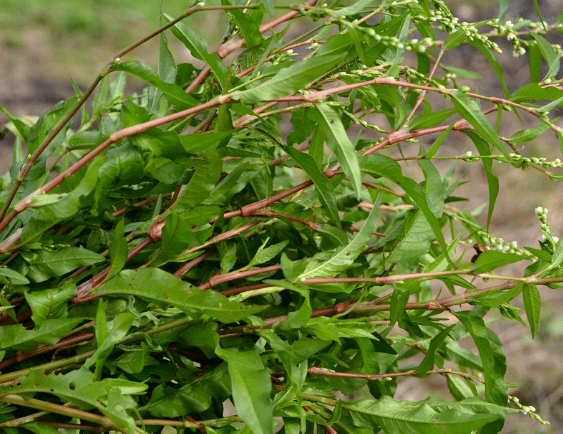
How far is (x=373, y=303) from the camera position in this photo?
23.4 inches

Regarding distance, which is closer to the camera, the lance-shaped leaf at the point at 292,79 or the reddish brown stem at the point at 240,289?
the lance-shaped leaf at the point at 292,79

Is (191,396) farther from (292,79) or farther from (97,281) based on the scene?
(292,79)

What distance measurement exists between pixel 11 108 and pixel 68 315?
1.51 meters

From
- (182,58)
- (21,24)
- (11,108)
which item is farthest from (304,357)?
(21,24)

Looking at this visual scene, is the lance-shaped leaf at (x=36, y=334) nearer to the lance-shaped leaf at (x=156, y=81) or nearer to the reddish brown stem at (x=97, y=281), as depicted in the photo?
the reddish brown stem at (x=97, y=281)

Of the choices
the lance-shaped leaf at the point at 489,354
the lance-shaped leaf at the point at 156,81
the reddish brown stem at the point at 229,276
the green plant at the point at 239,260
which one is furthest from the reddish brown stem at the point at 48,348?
the lance-shaped leaf at the point at 489,354

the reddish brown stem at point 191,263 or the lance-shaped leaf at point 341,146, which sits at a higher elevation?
the lance-shaped leaf at point 341,146

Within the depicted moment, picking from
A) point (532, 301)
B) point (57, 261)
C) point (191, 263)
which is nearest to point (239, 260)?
point (191, 263)

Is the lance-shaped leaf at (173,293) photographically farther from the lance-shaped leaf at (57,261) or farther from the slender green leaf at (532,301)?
the slender green leaf at (532,301)

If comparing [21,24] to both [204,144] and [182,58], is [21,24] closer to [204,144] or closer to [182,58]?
[182,58]

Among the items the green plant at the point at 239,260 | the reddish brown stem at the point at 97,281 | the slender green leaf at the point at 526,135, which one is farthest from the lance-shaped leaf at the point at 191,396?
the slender green leaf at the point at 526,135

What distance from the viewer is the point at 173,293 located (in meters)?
0.50

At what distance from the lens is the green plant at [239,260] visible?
0.49 meters

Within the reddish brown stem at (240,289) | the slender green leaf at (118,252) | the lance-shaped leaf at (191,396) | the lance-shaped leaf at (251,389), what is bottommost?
the lance-shaped leaf at (191,396)
